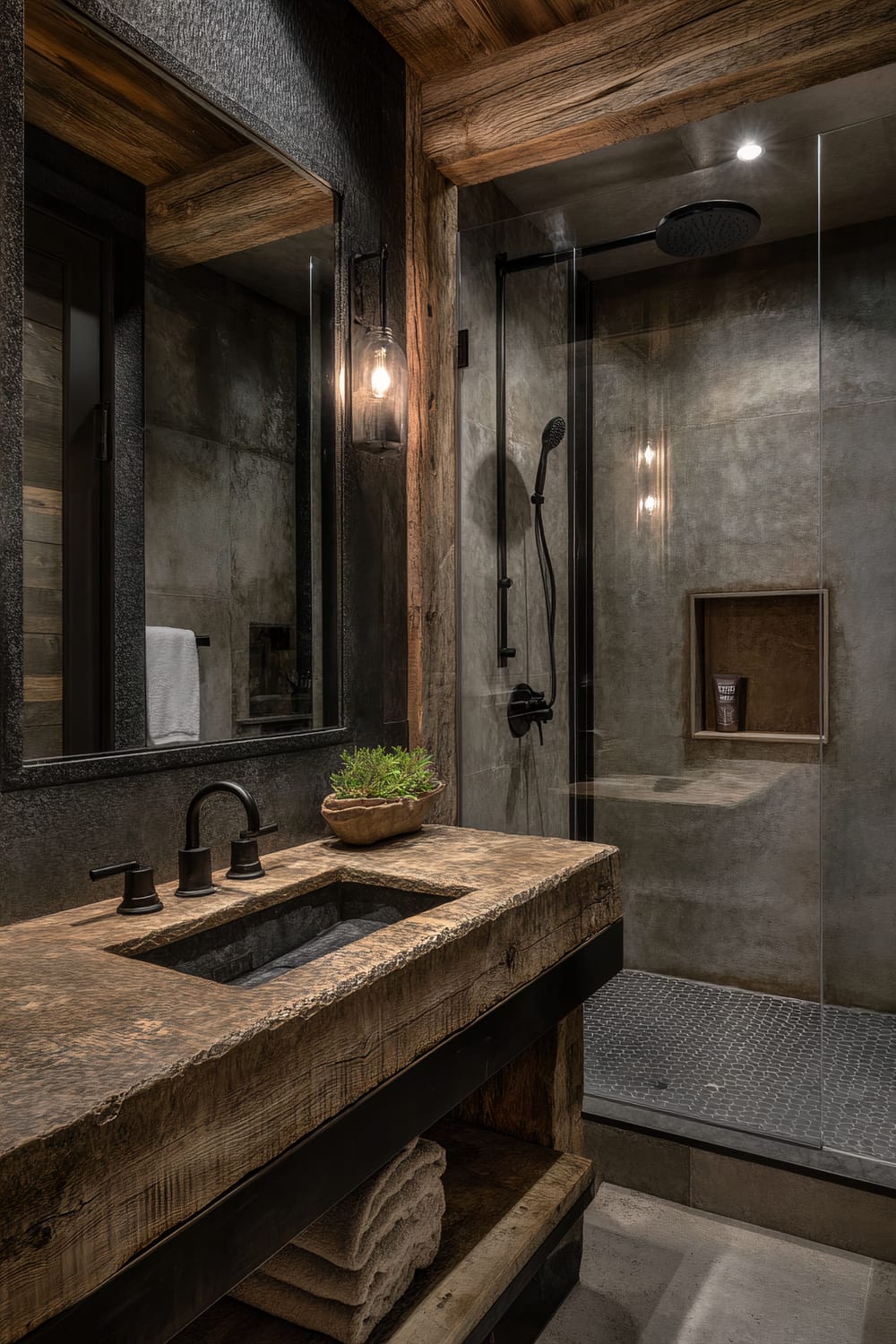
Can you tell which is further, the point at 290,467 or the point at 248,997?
the point at 290,467

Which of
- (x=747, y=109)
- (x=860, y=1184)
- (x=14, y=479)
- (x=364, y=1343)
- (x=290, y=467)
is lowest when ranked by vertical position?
(x=860, y=1184)

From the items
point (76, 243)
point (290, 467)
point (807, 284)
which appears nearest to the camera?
point (76, 243)

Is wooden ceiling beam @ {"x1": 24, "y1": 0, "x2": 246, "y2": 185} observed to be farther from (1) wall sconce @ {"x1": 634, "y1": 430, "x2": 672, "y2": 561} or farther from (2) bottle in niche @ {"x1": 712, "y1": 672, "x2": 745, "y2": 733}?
(2) bottle in niche @ {"x1": 712, "y1": 672, "x2": 745, "y2": 733}

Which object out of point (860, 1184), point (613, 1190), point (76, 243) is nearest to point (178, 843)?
point (76, 243)

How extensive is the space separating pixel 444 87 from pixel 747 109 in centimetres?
76

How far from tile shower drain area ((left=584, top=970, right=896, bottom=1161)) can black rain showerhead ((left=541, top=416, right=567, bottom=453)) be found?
56.2 inches

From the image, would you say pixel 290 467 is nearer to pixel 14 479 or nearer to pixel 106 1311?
pixel 14 479

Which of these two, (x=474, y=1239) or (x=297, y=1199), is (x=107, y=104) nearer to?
(x=297, y=1199)

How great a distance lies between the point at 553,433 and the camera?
7.38 ft

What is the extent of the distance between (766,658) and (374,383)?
1165mm

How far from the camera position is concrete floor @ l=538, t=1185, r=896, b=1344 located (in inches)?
61.9

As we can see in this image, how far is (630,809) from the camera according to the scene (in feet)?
7.30

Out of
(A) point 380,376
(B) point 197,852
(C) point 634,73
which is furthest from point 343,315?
(B) point 197,852

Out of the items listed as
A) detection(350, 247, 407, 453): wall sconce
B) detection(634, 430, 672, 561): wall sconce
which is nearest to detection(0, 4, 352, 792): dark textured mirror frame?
detection(350, 247, 407, 453): wall sconce
